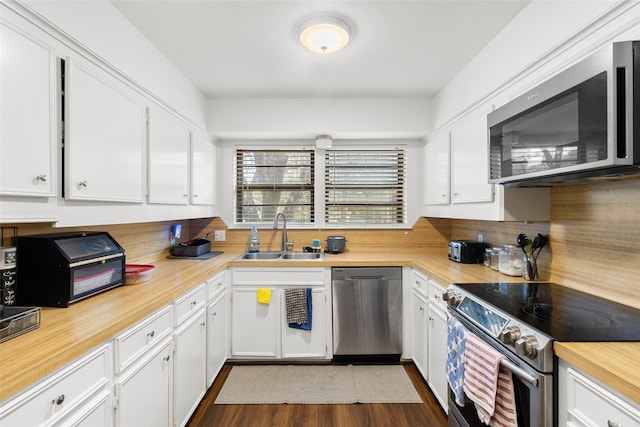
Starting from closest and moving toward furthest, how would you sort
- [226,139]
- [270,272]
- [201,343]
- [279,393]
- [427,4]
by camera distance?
[427,4], [201,343], [279,393], [270,272], [226,139]

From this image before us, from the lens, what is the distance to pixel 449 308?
171 centimetres

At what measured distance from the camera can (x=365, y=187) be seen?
3.26 m

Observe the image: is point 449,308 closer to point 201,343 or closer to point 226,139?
point 201,343

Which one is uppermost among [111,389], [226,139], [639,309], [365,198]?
[226,139]

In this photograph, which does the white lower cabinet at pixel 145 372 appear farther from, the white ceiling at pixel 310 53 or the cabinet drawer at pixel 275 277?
the white ceiling at pixel 310 53

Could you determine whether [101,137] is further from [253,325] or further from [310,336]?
[310,336]

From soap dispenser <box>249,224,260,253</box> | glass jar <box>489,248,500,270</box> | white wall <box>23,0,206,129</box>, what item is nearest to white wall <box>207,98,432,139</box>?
white wall <box>23,0,206,129</box>

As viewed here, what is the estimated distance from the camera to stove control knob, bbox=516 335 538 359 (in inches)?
41.6

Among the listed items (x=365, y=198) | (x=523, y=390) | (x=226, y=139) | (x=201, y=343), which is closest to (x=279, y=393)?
(x=201, y=343)

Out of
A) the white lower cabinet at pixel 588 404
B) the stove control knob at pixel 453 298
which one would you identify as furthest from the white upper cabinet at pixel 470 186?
the white lower cabinet at pixel 588 404

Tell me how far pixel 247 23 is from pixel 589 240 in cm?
216

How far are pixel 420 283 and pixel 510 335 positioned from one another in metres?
1.21

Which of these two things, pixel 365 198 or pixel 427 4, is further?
pixel 365 198

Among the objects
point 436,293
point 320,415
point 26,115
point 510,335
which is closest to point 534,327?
point 510,335
